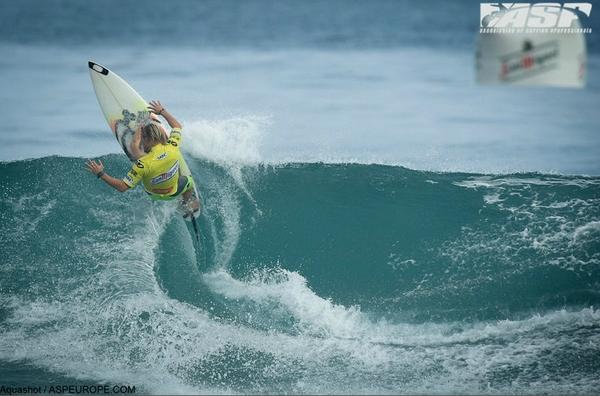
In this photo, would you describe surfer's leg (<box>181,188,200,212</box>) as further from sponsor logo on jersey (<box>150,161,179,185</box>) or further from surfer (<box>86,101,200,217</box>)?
sponsor logo on jersey (<box>150,161,179,185</box>)

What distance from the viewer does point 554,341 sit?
24.8 ft

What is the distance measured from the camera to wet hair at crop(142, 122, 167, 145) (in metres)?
8.26

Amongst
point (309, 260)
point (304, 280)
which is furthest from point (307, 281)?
point (309, 260)

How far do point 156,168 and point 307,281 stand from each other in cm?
199

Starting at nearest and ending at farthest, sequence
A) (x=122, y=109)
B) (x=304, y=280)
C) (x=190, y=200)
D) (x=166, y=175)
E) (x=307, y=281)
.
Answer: (x=166, y=175)
(x=304, y=280)
(x=307, y=281)
(x=190, y=200)
(x=122, y=109)

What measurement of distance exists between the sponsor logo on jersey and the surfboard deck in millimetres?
752

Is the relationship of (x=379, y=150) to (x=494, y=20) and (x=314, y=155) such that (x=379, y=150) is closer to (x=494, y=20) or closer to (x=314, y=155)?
(x=314, y=155)

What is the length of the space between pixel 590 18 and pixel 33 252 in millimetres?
21467

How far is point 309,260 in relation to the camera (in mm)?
8953

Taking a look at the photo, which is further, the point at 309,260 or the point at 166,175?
the point at 309,260

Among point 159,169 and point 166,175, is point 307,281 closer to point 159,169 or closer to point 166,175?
point 166,175

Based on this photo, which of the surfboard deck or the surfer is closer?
the surfer

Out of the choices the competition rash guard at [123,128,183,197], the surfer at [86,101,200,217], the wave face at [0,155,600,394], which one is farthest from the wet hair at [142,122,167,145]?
the wave face at [0,155,600,394]

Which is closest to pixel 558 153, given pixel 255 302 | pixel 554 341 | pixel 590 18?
pixel 554 341
